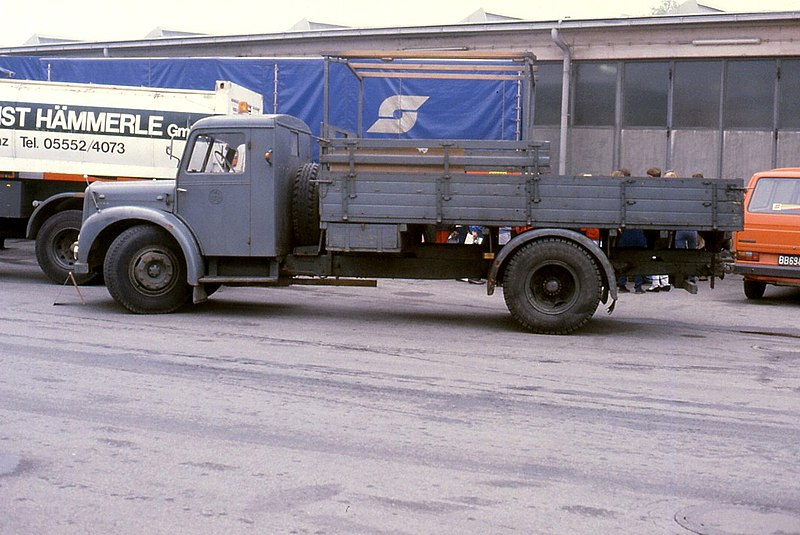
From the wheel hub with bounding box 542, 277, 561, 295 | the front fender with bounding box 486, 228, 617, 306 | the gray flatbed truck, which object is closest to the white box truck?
the gray flatbed truck

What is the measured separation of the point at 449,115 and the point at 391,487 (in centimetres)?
1528

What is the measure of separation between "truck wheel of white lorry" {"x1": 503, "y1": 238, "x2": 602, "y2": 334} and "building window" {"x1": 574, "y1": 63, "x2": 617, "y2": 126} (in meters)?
11.2

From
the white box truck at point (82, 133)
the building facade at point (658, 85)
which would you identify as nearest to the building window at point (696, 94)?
the building facade at point (658, 85)

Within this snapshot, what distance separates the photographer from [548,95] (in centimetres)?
2209

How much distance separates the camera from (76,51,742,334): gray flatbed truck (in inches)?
437

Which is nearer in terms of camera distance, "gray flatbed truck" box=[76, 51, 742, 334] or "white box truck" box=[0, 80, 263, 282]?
"gray flatbed truck" box=[76, 51, 742, 334]

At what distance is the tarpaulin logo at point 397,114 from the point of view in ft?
65.9

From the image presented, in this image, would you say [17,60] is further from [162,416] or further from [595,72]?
[162,416]

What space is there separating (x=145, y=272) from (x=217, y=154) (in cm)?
157

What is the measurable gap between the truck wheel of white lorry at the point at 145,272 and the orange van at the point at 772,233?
7.65m

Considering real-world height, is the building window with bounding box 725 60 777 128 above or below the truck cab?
above

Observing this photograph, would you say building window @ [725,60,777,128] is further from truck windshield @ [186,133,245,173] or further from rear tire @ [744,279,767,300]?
truck windshield @ [186,133,245,173]

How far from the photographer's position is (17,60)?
21594 millimetres

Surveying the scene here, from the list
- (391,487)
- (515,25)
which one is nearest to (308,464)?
(391,487)
